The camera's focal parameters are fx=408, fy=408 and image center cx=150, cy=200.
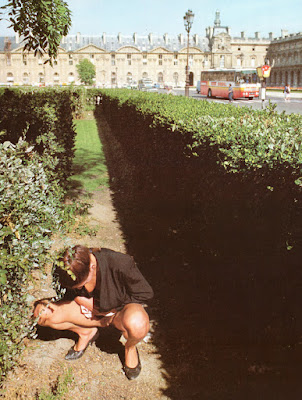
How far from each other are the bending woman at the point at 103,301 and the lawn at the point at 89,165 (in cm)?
683

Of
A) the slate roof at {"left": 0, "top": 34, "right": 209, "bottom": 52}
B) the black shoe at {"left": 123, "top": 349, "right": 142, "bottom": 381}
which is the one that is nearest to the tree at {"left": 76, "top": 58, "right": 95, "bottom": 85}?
the slate roof at {"left": 0, "top": 34, "right": 209, "bottom": 52}

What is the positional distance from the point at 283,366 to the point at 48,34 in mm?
6828

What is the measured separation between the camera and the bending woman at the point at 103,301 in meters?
3.75

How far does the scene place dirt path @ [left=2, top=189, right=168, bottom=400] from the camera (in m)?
3.74

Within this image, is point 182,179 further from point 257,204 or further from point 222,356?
point 222,356

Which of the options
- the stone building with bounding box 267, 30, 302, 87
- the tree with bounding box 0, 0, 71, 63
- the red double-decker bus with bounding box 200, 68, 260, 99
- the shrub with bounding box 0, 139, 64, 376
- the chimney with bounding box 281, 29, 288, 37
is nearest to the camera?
the shrub with bounding box 0, 139, 64, 376

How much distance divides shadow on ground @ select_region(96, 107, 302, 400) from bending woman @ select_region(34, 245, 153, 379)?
2.09 ft

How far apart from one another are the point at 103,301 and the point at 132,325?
35 cm

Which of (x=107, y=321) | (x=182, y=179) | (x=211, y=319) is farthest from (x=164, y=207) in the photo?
(x=107, y=321)

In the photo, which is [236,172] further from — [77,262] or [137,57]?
[137,57]

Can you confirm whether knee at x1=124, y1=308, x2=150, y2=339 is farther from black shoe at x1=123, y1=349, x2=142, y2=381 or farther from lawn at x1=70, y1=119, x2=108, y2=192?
lawn at x1=70, y1=119, x2=108, y2=192

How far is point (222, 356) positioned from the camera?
4.21m

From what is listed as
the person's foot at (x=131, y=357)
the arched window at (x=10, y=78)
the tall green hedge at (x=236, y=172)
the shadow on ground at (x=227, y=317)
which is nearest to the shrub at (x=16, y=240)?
the person's foot at (x=131, y=357)

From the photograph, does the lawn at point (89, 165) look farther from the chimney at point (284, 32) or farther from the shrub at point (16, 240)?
the chimney at point (284, 32)
